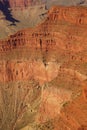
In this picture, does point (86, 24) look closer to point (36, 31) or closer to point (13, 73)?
point (36, 31)

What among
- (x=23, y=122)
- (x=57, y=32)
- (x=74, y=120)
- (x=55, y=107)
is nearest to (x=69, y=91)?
(x=55, y=107)

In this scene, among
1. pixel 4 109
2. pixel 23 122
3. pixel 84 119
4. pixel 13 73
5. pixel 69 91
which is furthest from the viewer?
pixel 13 73

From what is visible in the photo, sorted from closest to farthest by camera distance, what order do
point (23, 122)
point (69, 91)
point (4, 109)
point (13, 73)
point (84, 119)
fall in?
point (84, 119)
point (69, 91)
point (23, 122)
point (4, 109)
point (13, 73)

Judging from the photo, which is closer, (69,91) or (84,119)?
(84,119)

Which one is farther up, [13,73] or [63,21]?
[63,21]

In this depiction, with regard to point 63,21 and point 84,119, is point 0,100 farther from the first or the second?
point 84,119

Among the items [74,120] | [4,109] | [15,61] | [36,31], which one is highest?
[74,120]

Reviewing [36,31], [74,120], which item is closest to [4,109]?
[36,31]
